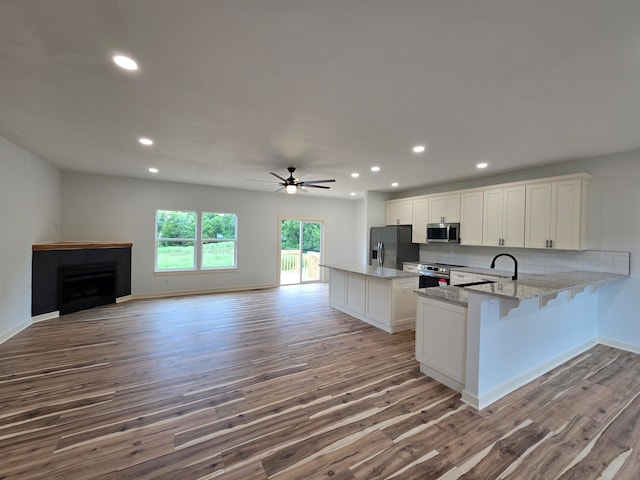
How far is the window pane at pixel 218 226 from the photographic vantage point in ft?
23.3

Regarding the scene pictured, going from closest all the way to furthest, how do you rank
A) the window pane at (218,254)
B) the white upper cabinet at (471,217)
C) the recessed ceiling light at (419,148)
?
1. the recessed ceiling light at (419,148)
2. the white upper cabinet at (471,217)
3. the window pane at (218,254)

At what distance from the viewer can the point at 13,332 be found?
395 centimetres

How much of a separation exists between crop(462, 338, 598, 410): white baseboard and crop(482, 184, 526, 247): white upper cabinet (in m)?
1.85

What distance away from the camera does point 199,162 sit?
15.5ft

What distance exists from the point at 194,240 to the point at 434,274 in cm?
563

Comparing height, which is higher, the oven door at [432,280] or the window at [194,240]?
the window at [194,240]

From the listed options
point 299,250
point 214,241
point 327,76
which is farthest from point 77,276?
point 327,76

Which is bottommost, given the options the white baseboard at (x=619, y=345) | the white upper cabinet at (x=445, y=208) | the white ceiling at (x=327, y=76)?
the white baseboard at (x=619, y=345)

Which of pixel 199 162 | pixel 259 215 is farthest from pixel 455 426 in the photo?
pixel 259 215

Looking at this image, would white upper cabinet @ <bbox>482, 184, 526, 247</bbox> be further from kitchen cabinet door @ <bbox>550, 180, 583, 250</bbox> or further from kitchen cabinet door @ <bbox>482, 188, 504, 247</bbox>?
kitchen cabinet door @ <bbox>550, 180, 583, 250</bbox>

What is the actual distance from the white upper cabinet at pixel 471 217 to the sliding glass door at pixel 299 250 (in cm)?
428

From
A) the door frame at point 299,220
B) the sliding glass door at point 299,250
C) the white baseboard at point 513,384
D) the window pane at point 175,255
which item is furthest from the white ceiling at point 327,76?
the sliding glass door at point 299,250

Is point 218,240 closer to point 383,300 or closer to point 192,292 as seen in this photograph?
point 192,292

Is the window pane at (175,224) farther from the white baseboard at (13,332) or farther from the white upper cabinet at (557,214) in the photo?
the white upper cabinet at (557,214)
